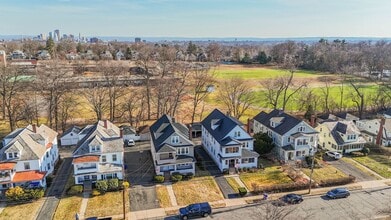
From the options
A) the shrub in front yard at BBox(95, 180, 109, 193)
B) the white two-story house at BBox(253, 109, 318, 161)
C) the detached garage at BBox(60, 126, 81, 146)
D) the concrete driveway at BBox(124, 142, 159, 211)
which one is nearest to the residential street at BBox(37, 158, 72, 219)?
the shrub in front yard at BBox(95, 180, 109, 193)

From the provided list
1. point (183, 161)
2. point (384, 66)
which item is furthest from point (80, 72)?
point (384, 66)

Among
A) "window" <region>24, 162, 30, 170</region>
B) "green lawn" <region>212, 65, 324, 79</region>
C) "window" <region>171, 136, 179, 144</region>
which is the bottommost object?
"window" <region>24, 162, 30, 170</region>

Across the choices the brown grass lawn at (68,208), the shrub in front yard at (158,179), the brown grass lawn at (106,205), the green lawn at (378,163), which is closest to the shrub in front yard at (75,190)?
the brown grass lawn at (68,208)

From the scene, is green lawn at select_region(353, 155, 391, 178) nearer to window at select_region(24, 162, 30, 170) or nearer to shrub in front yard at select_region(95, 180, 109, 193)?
shrub in front yard at select_region(95, 180, 109, 193)

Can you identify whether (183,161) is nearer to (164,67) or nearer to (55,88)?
(55,88)

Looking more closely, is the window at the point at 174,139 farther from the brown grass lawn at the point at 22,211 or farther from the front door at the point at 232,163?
the brown grass lawn at the point at 22,211

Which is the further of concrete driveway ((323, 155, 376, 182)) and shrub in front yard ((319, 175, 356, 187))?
concrete driveway ((323, 155, 376, 182))
